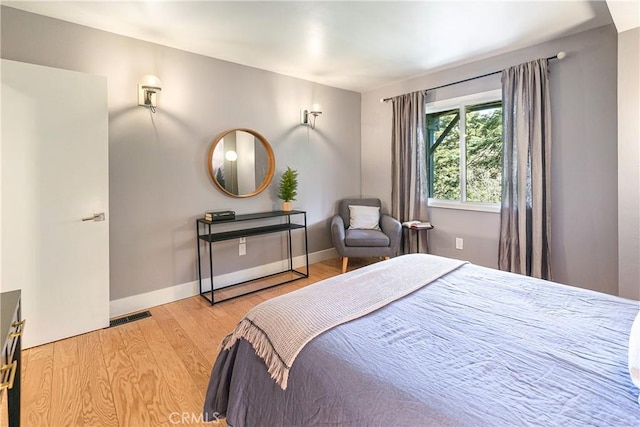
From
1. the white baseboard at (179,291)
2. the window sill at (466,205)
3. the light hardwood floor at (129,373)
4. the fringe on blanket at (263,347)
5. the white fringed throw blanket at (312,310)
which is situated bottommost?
the light hardwood floor at (129,373)

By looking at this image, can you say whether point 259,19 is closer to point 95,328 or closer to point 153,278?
point 153,278

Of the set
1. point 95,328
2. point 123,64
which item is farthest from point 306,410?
point 123,64

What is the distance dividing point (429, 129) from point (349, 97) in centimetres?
123

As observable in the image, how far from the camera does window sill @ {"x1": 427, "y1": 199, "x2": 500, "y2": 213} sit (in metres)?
3.30

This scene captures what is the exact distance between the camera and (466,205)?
11.5 feet

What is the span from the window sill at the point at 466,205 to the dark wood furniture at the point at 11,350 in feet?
11.9

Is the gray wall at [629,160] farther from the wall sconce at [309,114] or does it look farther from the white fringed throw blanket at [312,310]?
the wall sconce at [309,114]

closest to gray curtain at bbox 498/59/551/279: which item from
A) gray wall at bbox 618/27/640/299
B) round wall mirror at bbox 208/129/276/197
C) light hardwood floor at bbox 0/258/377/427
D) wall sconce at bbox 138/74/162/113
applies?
gray wall at bbox 618/27/640/299

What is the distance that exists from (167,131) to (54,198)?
1.03 m

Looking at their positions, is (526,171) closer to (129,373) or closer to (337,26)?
(337,26)

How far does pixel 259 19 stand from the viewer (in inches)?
93.5

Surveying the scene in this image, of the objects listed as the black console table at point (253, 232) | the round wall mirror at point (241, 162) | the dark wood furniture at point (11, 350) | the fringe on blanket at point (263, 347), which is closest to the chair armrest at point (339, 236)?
the black console table at point (253, 232)

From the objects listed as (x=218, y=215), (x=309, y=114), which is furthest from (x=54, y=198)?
(x=309, y=114)

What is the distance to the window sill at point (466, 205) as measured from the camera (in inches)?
130
